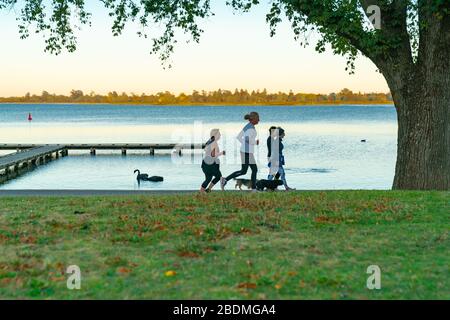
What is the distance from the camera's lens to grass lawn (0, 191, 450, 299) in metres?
7.42

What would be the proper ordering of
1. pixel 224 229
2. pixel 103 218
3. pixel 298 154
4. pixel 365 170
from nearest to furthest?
1. pixel 224 229
2. pixel 103 218
3. pixel 365 170
4. pixel 298 154

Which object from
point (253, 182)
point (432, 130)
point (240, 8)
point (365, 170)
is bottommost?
point (365, 170)

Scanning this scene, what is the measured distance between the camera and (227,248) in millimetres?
9383

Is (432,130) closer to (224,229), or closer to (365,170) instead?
(224,229)

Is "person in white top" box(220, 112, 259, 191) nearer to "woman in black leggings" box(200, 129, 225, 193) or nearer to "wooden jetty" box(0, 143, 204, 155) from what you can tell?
"woman in black leggings" box(200, 129, 225, 193)

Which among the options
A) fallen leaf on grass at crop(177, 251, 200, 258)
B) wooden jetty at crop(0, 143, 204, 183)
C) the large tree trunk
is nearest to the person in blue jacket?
the large tree trunk

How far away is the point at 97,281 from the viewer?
303 inches

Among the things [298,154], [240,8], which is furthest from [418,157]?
[298,154]

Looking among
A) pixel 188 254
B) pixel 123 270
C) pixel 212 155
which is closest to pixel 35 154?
pixel 212 155

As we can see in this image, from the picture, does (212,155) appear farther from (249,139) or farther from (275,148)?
(275,148)

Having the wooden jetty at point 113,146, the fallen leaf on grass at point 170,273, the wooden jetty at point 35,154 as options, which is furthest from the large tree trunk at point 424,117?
the wooden jetty at point 113,146

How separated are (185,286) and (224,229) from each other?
3327 millimetres

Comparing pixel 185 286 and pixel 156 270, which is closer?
pixel 185 286
